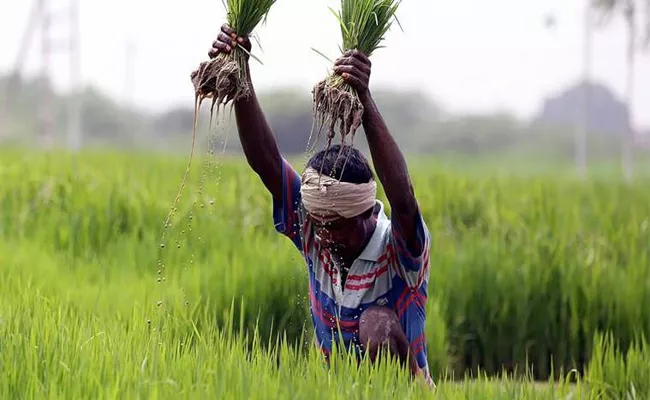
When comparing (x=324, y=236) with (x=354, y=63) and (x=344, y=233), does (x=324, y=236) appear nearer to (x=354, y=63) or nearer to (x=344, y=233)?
(x=344, y=233)

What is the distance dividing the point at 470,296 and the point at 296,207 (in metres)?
1.90

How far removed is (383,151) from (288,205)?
0.45 meters

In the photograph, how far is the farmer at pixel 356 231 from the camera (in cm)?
245

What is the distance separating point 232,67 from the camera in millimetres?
2447

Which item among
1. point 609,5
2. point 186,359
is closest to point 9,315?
point 186,359

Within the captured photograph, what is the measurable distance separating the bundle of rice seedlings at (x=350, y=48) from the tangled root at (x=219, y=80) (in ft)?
0.68

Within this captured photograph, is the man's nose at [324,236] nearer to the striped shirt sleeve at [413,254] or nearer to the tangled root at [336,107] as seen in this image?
the striped shirt sleeve at [413,254]

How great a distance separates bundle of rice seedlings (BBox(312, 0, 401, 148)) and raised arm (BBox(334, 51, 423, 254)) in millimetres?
32

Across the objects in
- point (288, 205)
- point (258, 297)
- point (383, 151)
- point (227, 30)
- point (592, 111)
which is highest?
point (592, 111)

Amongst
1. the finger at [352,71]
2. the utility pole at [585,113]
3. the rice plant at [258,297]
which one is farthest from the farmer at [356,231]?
the utility pole at [585,113]

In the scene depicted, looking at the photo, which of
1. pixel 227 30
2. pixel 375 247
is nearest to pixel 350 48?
pixel 227 30

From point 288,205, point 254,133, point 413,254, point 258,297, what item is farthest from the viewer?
point 258,297

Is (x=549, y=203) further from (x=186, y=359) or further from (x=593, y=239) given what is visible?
(x=186, y=359)

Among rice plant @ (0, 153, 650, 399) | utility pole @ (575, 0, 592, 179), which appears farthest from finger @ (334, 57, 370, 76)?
utility pole @ (575, 0, 592, 179)
